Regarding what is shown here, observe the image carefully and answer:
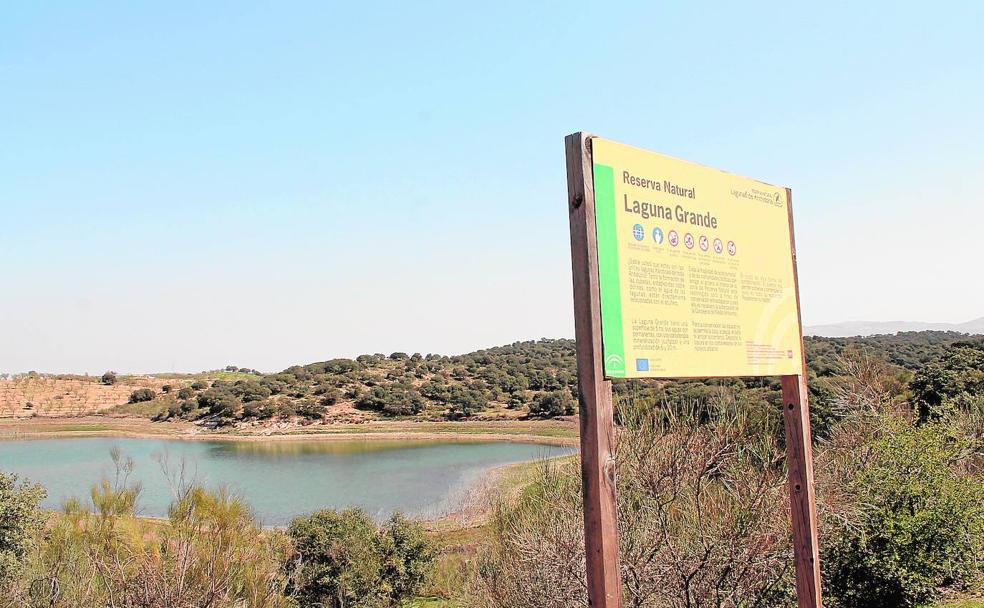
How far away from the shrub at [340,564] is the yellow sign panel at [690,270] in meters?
13.1

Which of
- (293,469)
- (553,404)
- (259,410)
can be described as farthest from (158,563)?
(259,410)

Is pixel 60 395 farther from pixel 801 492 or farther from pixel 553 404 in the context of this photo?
pixel 801 492

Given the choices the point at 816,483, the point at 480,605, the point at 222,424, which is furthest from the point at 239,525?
the point at 222,424

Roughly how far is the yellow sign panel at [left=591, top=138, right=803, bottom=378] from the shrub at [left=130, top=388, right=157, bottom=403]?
82179 mm

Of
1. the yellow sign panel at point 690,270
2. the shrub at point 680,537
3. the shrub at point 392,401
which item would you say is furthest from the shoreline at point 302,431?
the yellow sign panel at point 690,270

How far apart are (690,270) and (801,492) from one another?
1865 millimetres

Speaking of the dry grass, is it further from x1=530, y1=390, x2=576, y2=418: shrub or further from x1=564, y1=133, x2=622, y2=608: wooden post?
x1=564, y1=133, x2=622, y2=608: wooden post

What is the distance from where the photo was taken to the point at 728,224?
13.2ft

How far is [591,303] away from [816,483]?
6500 millimetres

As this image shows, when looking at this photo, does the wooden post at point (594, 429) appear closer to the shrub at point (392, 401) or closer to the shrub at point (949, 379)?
the shrub at point (949, 379)

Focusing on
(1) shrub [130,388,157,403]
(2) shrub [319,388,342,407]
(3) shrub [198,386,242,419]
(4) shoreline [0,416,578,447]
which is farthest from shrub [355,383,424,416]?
(1) shrub [130,388,157,403]

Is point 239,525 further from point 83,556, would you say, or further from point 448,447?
point 448,447

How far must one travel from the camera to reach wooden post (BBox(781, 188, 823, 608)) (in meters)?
4.29

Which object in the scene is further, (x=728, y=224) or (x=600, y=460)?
(x=728, y=224)
